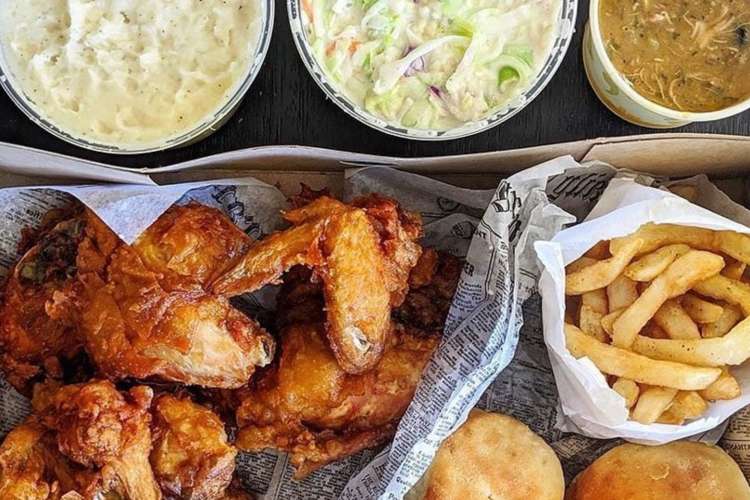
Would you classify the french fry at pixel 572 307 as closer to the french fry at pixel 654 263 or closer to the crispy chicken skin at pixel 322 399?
the french fry at pixel 654 263

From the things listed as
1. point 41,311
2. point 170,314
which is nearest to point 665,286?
point 170,314

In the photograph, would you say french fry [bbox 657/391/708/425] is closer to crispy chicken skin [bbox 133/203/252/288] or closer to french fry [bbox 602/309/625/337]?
french fry [bbox 602/309/625/337]

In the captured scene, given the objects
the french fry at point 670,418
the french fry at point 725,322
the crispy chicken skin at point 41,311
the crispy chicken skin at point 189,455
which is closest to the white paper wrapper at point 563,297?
the french fry at point 670,418

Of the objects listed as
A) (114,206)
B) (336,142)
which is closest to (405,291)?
(336,142)

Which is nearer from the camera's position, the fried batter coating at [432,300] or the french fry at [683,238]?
the french fry at [683,238]

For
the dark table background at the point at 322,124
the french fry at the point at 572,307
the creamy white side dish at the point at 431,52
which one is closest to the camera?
the creamy white side dish at the point at 431,52

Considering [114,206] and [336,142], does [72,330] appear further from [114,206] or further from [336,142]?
[336,142]
